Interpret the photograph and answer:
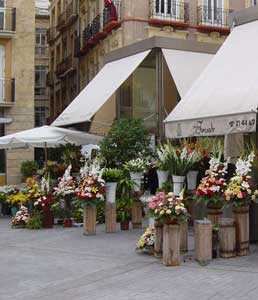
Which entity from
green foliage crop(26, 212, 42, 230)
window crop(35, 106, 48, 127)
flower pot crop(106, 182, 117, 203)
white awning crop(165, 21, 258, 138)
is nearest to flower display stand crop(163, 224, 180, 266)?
white awning crop(165, 21, 258, 138)

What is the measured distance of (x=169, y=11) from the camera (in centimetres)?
3031

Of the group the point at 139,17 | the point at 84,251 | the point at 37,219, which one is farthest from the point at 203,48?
the point at 139,17

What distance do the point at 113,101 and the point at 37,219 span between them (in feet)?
19.0

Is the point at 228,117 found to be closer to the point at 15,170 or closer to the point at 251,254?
the point at 251,254

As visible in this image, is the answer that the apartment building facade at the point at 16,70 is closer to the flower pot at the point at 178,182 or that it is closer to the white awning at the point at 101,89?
the white awning at the point at 101,89

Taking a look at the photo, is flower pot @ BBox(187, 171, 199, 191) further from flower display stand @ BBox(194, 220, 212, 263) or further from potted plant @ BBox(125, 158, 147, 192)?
flower display stand @ BBox(194, 220, 212, 263)

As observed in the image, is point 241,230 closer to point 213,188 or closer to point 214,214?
point 214,214

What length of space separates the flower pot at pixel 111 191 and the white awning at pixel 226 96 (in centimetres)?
240

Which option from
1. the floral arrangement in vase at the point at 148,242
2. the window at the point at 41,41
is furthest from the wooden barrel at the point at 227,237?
the window at the point at 41,41

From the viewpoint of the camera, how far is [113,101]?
60.0ft

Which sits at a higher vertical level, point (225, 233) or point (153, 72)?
point (153, 72)

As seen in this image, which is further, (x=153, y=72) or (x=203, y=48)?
(x=153, y=72)

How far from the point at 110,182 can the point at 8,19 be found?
1829 cm

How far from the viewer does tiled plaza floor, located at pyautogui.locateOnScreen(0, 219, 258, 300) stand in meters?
7.14
